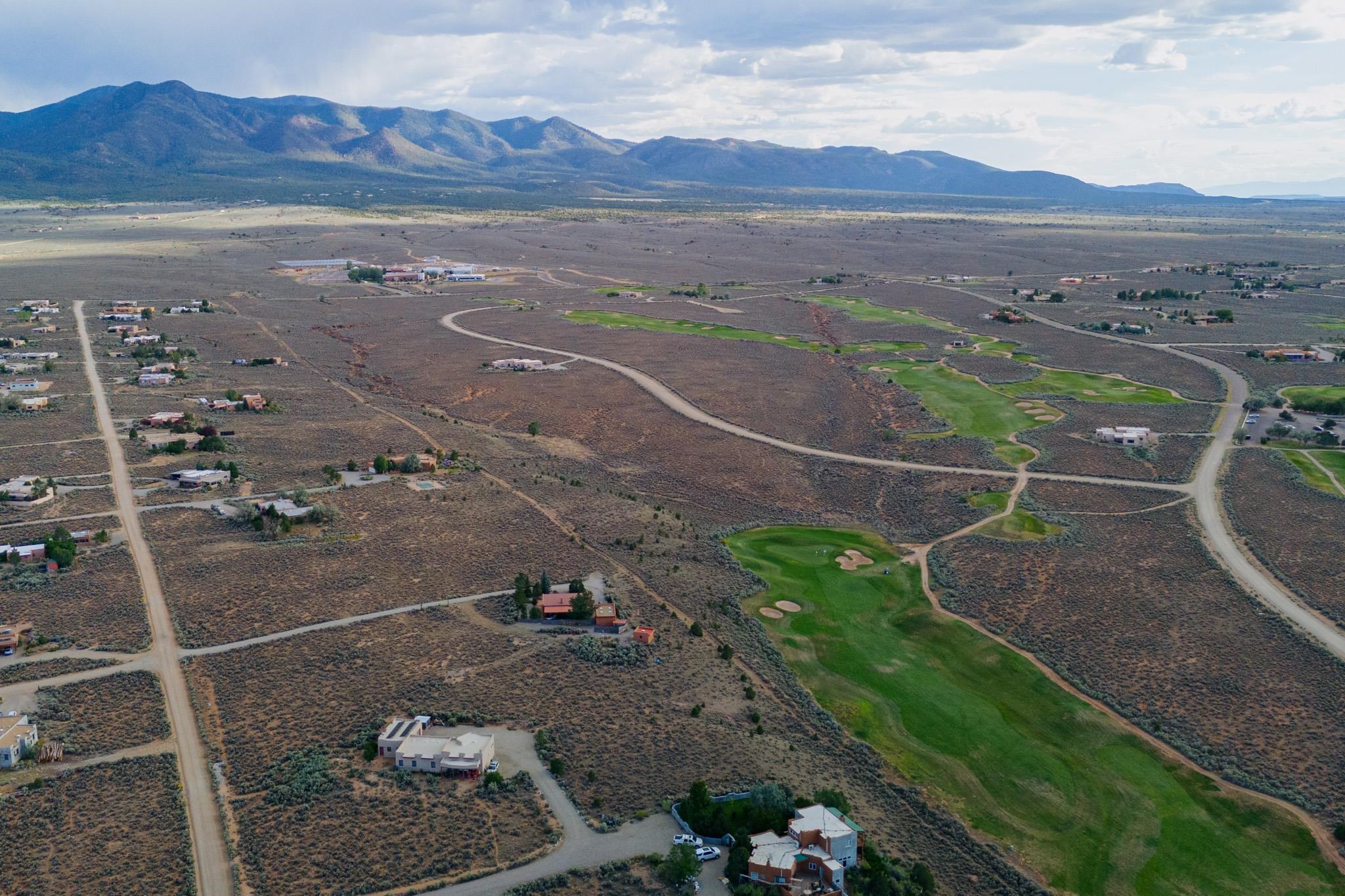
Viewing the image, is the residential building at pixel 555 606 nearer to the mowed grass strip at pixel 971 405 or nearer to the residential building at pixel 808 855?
the residential building at pixel 808 855

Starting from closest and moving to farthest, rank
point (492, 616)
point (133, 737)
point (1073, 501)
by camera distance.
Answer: point (133, 737) → point (492, 616) → point (1073, 501)

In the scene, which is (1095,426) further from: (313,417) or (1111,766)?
(313,417)

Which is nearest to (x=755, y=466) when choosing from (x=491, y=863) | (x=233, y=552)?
(x=233, y=552)

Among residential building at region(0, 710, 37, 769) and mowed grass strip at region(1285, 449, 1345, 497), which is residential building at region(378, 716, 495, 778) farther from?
mowed grass strip at region(1285, 449, 1345, 497)

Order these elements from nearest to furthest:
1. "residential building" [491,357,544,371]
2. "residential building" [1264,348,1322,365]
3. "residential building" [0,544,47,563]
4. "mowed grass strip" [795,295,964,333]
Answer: "residential building" [0,544,47,563]
"residential building" [491,357,544,371]
"residential building" [1264,348,1322,365]
"mowed grass strip" [795,295,964,333]

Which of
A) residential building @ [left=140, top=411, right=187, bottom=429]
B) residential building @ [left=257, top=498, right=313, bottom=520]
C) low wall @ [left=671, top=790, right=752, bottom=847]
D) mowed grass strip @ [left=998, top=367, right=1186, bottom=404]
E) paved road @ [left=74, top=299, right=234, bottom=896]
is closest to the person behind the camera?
paved road @ [left=74, top=299, right=234, bottom=896]

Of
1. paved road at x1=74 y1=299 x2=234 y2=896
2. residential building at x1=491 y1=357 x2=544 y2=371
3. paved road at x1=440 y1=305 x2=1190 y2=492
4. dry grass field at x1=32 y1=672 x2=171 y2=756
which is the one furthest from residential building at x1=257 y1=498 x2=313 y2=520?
residential building at x1=491 y1=357 x2=544 y2=371

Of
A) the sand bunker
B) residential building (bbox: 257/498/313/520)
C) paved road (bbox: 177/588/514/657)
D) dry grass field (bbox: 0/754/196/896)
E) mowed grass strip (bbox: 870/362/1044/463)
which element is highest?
mowed grass strip (bbox: 870/362/1044/463)
